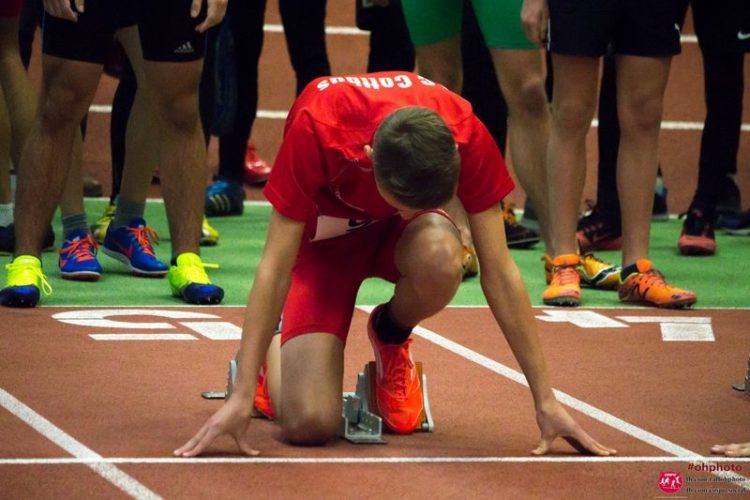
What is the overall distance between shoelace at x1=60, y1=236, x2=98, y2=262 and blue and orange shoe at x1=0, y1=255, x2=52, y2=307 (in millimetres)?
512

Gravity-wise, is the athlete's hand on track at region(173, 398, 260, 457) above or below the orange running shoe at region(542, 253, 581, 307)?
above

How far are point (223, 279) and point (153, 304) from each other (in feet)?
2.31

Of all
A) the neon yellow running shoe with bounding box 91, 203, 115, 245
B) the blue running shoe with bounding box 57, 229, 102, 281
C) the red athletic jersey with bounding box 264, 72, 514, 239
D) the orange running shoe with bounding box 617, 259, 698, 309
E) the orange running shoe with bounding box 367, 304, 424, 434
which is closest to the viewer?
the red athletic jersey with bounding box 264, 72, 514, 239

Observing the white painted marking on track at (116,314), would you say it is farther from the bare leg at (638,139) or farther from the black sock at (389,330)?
the bare leg at (638,139)

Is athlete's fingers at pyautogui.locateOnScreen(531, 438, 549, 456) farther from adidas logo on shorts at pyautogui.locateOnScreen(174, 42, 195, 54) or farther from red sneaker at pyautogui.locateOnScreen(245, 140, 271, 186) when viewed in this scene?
red sneaker at pyautogui.locateOnScreen(245, 140, 271, 186)

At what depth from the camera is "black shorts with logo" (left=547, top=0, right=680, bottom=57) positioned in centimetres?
→ 582

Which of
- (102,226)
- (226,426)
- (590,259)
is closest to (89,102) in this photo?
(102,226)

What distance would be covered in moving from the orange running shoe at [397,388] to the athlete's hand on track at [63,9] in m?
1.92

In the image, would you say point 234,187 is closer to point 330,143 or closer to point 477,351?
point 477,351

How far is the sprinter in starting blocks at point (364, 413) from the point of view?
4.06 meters

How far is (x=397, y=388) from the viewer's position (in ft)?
13.8

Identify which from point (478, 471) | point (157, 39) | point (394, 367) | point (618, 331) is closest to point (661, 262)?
point (618, 331)

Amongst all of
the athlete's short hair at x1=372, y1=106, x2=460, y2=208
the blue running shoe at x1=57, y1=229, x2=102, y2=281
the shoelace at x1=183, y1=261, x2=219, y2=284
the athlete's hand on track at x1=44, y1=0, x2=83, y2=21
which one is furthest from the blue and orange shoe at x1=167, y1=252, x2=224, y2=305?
the athlete's short hair at x1=372, y1=106, x2=460, y2=208

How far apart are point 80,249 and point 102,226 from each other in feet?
2.81
